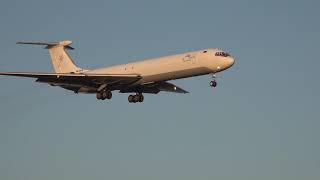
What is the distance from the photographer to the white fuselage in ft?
210

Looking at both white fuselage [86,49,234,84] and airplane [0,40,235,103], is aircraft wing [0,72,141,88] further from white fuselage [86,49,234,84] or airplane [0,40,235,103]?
white fuselage [86,49,234,84]

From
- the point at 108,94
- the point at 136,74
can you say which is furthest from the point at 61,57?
the point at 136,74

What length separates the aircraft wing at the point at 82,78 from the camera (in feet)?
222

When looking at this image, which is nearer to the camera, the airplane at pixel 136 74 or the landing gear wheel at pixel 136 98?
the airplane at pixel 136 74

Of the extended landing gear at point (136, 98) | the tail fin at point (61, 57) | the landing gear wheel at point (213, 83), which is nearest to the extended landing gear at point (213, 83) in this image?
the landing gear wheel at point (213, 83)

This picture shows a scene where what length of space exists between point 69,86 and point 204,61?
15625mm

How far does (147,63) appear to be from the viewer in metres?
66.8

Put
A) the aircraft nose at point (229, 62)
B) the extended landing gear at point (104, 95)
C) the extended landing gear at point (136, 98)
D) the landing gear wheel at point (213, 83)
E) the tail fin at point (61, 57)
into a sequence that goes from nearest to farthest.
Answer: the landing gear wheel at point (213, 83) < the aircraft nose at point (229, 62) < the extended landing gear at point (104, 95) < the extended landing gear at point (136, 98) < the tail fin at point (61, 57)

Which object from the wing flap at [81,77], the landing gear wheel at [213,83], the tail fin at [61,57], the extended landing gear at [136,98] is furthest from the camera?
the tail fin at [61,57]

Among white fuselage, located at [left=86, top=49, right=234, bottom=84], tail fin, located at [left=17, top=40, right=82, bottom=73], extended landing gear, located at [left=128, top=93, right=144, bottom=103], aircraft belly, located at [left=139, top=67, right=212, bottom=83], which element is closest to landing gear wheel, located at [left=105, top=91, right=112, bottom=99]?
extended landing gear, located at [left=128, top=93, right=144, bottom=103]

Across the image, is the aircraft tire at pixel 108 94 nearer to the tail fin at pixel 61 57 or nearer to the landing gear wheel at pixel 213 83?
the tail fin at pixel 61 57

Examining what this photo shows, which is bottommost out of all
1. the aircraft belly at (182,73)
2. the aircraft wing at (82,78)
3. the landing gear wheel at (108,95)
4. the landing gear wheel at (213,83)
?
the landing gear wheel at (213,83)

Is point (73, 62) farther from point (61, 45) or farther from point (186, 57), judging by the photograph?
point (186, 57)

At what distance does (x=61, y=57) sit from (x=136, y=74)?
14.3m
